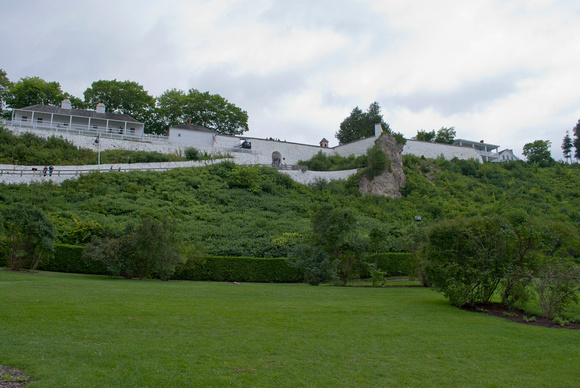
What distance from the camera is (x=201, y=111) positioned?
199 ft

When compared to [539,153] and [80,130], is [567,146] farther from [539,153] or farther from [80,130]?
[80,130]

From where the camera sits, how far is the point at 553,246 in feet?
38.2

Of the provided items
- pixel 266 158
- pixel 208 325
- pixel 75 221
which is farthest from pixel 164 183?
pixel 208 325

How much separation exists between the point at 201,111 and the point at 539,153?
56349mm

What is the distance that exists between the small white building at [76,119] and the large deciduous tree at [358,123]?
30934 mm

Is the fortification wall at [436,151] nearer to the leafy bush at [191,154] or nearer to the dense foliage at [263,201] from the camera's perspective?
the dense foliage at [263,201]

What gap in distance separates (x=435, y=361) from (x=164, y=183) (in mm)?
30445

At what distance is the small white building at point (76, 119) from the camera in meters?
43.2

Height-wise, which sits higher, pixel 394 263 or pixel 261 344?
pixel 394 263

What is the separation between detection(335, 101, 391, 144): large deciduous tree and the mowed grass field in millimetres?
53607

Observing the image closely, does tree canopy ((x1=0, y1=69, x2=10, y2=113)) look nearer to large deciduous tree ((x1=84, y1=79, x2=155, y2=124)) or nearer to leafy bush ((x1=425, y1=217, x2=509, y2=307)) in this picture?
large deciduous tree ((x1=84, y1=79, x2=155, y2=124))

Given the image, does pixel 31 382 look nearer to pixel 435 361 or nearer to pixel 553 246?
pixel 435 361

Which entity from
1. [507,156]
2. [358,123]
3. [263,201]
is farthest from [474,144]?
[263,201]

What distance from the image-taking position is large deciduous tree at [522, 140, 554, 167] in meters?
65.1
